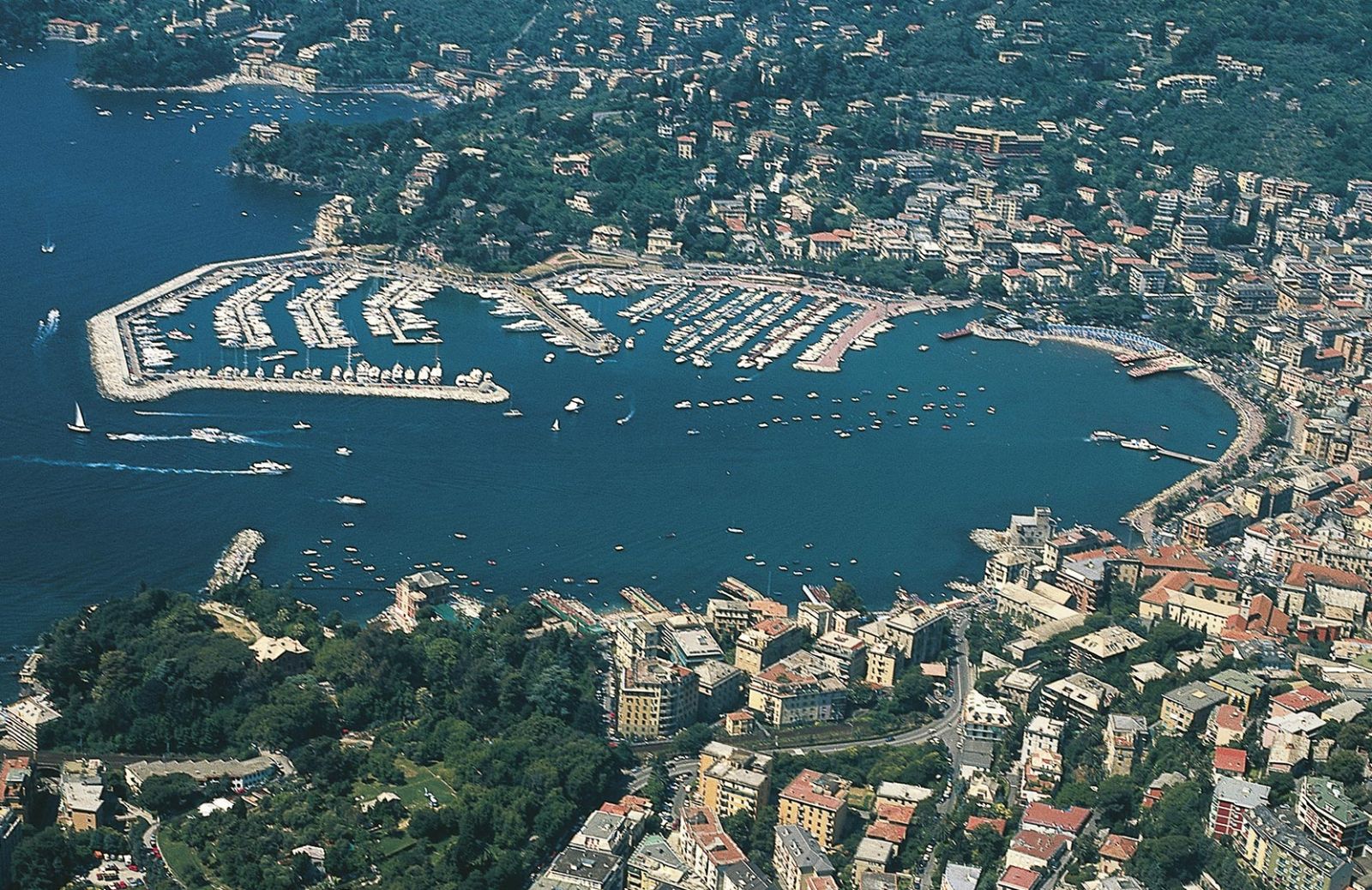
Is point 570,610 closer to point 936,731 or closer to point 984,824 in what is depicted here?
point 936,731

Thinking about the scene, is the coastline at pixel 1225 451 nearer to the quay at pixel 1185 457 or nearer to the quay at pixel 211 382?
the quay at pixel 1185 457

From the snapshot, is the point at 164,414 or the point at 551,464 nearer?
the point at 551,464

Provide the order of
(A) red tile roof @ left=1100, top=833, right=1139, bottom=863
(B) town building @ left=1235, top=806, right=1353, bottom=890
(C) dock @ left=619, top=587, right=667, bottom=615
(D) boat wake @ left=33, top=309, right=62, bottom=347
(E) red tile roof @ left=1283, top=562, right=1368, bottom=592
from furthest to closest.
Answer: (D) boat wake @ left=33, top=309, right=62, bottom=347
(E) red tile roof @ left=1283, top=562, right=1368, bottom=592
(C) dock @ left=619, top=587, right=667, bottom=615
(A) red tile roof @ left=1100, top=833, right=1139, bottom=863
(B) town building @ left=1235, top=806, right=1353, bottom=890

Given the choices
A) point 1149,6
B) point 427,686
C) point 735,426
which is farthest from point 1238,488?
point 1149,6

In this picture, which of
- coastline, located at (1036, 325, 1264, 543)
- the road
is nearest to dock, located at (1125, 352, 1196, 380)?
coastline, located at (1036, 325, 1264, 543)

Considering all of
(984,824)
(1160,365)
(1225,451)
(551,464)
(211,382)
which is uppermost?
(984,824)

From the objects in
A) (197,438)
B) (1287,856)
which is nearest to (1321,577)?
(1287,856)

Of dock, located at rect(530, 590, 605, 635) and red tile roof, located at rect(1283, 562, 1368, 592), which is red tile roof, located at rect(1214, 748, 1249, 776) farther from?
dock, located at rect(530, 590, 605, 635)
